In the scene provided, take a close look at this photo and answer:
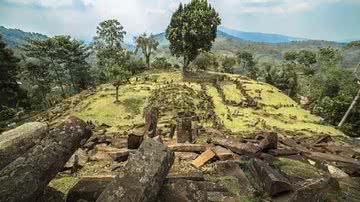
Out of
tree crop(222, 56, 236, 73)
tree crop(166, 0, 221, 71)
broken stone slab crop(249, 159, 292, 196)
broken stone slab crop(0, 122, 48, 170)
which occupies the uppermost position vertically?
tree crop(166, 0, 221, 71)

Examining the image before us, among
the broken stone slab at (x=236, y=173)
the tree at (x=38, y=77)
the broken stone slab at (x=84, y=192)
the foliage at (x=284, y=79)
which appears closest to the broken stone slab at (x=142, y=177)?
the broken stone slab at (x=84, y=192)

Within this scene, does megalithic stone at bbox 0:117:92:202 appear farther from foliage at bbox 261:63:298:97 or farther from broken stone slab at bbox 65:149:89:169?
foliage at bbox 261:63:298:97

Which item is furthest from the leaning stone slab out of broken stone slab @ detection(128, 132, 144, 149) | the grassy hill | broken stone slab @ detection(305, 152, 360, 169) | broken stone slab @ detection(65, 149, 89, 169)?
the grassy hill

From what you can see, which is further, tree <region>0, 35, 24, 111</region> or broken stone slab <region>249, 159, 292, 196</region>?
tree <region>0, 35, 24, 111</region>

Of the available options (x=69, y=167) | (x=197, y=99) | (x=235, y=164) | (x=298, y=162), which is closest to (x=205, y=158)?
(x=235, y=164)

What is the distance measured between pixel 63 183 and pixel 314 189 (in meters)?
5.35

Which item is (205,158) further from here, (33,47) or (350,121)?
(33,47)

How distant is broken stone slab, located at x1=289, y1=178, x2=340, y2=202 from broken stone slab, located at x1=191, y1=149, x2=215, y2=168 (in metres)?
2.98

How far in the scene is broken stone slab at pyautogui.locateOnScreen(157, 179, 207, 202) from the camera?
4.83 meters

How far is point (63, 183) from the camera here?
303 inches

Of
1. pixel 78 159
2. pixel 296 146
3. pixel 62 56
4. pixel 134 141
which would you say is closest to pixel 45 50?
pixel 62 56

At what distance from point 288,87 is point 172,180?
52.0m

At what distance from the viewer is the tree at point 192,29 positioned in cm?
4784

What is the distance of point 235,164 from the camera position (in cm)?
809
